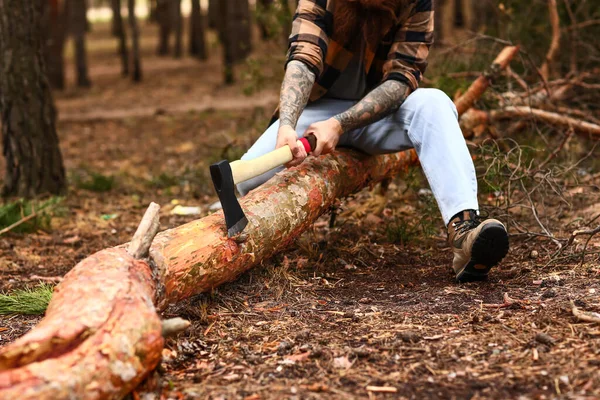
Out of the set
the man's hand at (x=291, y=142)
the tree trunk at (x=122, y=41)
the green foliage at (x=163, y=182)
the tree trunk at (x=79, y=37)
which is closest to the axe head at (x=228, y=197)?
the man's hand at (x=291, y=142)

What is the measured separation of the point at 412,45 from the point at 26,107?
325 centimetres

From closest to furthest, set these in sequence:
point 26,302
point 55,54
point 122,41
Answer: point 26,302, point 55,54, point 122,41

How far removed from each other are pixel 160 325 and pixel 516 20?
537 centimetres

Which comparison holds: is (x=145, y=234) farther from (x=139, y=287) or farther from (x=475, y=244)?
(x=475, y=244)

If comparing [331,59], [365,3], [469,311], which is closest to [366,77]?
[331,59]

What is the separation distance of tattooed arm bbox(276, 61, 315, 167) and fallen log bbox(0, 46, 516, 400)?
0.87 feet

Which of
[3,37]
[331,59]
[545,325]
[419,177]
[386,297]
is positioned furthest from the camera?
[3,37]

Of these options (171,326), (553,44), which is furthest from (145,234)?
(553,44)

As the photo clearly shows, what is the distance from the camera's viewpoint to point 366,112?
3061mm

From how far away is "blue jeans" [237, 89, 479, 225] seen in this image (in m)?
2.94

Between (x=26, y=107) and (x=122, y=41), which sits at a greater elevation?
(x=122, y=41)

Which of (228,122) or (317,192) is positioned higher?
(317,192)

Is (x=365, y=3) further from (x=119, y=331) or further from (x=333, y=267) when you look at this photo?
(x=119, y=331)

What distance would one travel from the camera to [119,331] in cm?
194
